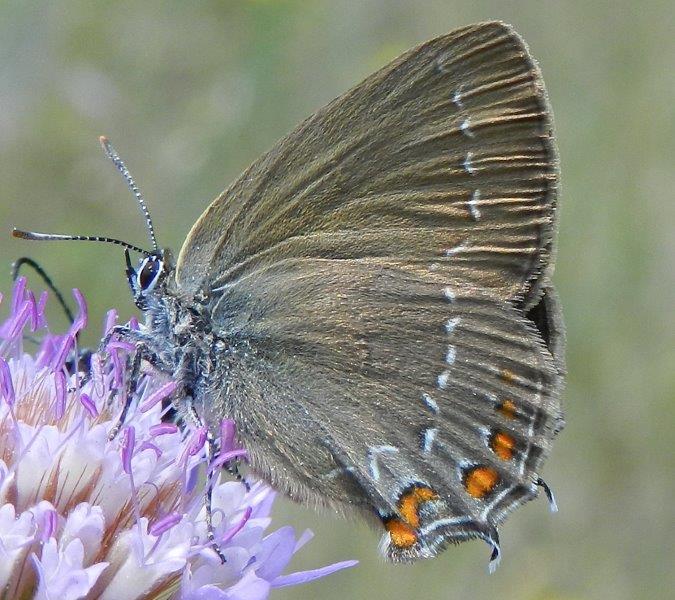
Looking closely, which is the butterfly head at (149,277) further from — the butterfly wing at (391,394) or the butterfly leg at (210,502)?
the butterfly leg at (210,502)

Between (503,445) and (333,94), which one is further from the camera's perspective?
(333,94)

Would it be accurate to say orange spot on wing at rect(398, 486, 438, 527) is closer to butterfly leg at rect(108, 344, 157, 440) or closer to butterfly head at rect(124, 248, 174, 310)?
butterfly leg at rect(108, 344, 157, 440)

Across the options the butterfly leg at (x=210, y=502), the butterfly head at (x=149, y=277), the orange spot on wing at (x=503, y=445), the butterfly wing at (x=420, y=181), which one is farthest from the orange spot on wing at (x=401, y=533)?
the butterfly head at (x=149, y=277)

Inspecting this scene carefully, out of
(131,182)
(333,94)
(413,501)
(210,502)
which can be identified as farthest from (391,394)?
(333,94)

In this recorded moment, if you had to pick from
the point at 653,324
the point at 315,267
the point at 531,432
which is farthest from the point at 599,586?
the point at 315,267

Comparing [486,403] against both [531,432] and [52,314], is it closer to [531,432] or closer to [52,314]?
[531,432]

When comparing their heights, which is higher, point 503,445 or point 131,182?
point 131,182

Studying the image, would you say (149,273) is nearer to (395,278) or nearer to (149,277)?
(149,277)
